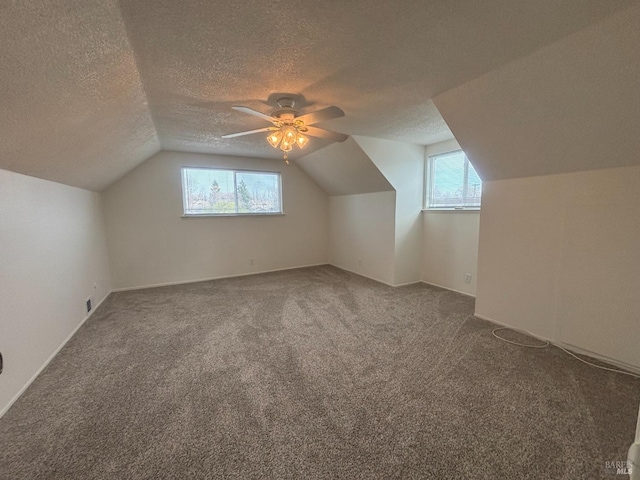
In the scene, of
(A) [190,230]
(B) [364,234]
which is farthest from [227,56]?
(B) [364,234]

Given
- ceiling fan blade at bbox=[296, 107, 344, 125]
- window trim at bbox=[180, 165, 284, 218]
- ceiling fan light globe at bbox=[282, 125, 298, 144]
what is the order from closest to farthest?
ceiling fan blade at bbox=[296, 107, 344, 125] → ceiling fan light globe at bbox=[282, 125, 298, 144] → window trim at bbox=[180, 165, 284, 218]

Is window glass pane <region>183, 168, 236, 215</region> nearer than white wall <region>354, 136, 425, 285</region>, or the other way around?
white wall <region>354, 136, 425, 285</region>

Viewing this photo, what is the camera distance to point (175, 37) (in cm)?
149

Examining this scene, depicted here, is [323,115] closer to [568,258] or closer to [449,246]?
[568,258]

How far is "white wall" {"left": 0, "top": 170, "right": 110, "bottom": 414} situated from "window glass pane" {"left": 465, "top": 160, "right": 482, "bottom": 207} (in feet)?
14.8

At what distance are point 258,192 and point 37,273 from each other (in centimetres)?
335

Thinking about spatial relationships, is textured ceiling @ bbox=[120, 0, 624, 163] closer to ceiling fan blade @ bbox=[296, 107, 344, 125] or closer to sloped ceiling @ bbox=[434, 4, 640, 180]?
sloped ceiling @ bbox=[434, 4, 640, 180]

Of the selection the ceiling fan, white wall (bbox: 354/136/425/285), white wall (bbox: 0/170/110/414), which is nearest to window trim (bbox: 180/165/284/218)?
white wall (bbox: 0/170/110/414)

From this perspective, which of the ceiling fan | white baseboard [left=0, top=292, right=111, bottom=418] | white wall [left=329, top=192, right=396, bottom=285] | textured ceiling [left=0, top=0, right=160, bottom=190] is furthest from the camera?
white wall [left=329, top=192, right=396, bottom=285]

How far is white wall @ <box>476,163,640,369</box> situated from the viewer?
6.51ft

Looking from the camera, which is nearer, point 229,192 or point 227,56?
point 227,56

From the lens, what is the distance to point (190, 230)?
4.53m

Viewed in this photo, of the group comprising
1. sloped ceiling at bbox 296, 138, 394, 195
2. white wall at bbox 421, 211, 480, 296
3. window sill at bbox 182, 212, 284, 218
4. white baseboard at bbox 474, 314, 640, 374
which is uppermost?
sloped ceiling at bbox 296, 138, 394, 195

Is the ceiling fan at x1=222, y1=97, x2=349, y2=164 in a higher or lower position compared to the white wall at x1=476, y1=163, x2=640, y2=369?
higher
